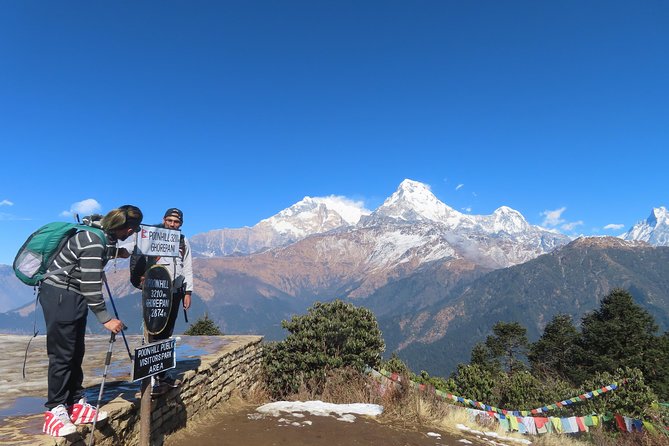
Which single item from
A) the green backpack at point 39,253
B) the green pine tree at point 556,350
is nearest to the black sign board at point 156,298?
the green backpack at point 39,253

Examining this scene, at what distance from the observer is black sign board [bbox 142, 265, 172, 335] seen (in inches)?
212

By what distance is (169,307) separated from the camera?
6012mm

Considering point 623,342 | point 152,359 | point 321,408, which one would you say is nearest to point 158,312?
point 152,359

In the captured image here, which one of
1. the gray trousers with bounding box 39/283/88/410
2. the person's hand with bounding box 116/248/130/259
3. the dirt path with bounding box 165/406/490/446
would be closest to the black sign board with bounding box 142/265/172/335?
the person's hand with bounding box 116/248/130/259

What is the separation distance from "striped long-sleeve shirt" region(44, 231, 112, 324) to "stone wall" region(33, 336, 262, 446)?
152cm

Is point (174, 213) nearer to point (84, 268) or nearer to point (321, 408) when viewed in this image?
point (84, 268)

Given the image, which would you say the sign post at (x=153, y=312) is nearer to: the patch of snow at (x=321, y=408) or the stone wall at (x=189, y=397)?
the stone wall at (x=189, y=397)

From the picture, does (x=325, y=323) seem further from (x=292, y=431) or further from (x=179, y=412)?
(x=179, y=412)

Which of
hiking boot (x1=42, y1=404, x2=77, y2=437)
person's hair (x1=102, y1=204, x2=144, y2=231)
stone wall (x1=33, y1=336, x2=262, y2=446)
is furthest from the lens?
stone wall (x1=33, y1=336, x2=262, y2=446)

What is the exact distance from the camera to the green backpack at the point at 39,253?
15.1ft

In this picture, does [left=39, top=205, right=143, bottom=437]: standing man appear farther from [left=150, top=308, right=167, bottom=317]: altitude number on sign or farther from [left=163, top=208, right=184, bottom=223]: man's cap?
[left=163, top=208, right=184, bottom=223]: man's cap

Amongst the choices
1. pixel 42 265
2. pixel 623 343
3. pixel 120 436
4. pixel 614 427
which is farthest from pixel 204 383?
pixel 623 343

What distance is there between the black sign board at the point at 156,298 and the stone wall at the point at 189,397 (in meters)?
1.14

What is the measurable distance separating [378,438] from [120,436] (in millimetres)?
4041
